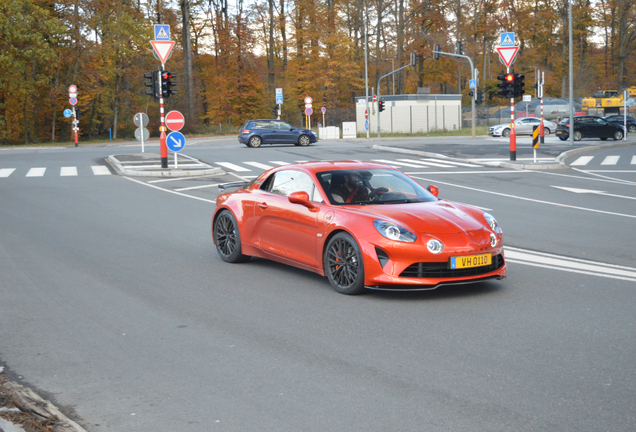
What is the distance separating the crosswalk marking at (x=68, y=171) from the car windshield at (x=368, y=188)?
1741 centimetres

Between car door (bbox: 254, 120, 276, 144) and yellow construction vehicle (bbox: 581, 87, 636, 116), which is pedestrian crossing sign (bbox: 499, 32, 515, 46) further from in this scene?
yellow construction vehicle (bbox: 581, 87, 636, 116)

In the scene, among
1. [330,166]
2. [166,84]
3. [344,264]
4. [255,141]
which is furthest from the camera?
[255,141]

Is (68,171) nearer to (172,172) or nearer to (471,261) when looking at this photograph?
(172,172)

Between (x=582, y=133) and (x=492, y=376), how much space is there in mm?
41956

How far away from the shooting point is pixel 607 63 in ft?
277

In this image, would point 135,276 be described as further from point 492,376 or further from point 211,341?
point 492,376

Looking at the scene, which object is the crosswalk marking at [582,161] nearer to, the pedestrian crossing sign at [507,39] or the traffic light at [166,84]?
the pedestrian crossing sign at [507,39]

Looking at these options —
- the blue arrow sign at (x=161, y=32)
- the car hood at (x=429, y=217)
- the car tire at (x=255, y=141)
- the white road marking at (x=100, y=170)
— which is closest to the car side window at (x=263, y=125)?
the car tire at (x=255, y=141)

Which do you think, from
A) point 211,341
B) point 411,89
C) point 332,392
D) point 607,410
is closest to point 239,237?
point 211,341

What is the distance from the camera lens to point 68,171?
82.2 feet

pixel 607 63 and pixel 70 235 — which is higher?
pixel 607 63

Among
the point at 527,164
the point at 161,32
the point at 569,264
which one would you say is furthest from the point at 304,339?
the point at 527,164

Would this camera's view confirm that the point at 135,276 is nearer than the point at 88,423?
No

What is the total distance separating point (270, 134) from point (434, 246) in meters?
34.4
